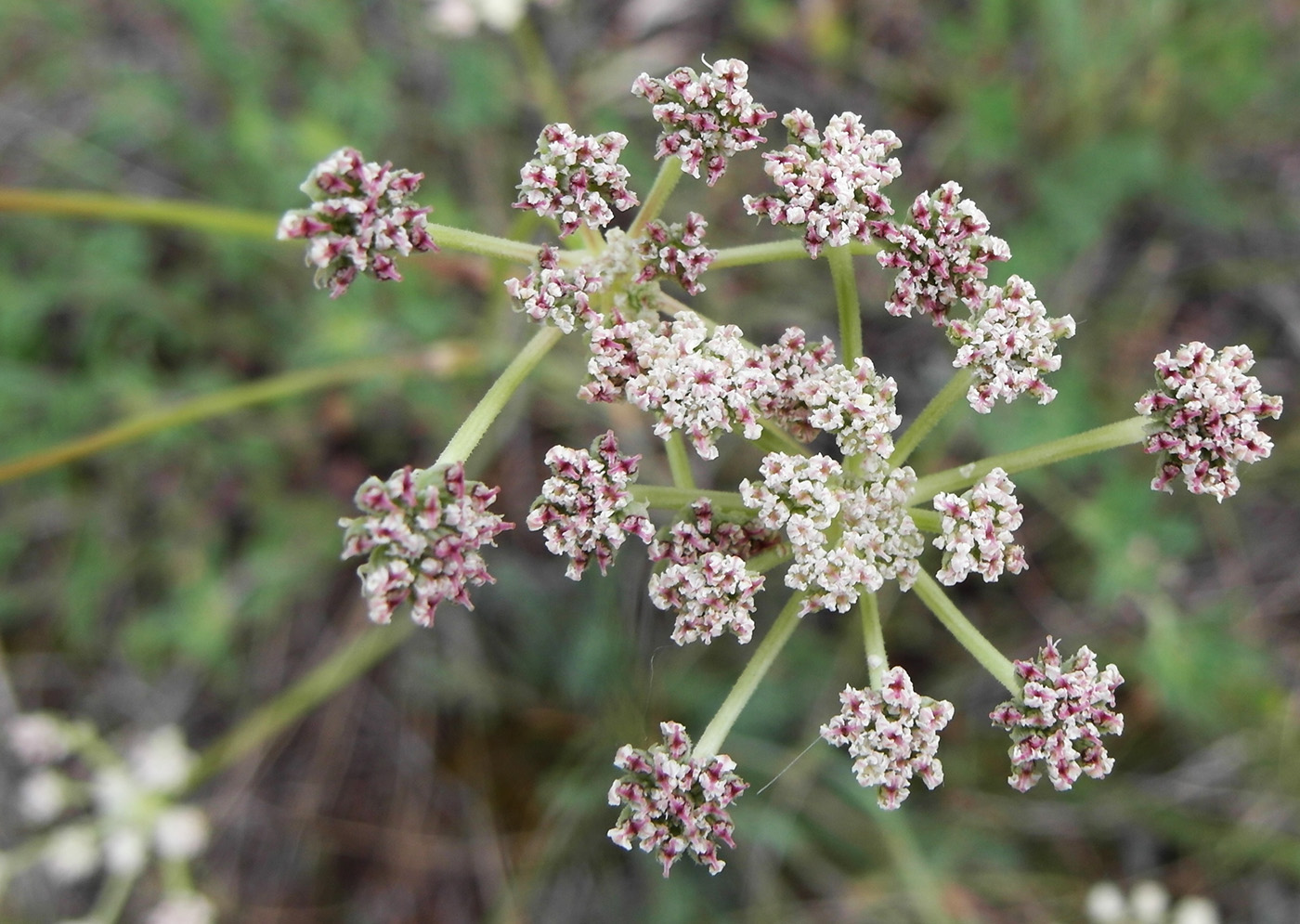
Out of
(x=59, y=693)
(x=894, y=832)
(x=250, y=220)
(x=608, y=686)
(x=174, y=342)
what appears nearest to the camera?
(x=250, y=220)

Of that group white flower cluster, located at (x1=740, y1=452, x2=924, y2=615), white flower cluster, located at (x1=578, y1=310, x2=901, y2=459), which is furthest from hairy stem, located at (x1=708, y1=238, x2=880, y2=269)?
white flower cluster, located at (x1=740, y1=452, x2=924, y2=615)

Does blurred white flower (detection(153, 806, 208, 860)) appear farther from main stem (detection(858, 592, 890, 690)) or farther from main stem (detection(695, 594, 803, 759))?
Result: main stem (detection(858, 592, 890, 690))

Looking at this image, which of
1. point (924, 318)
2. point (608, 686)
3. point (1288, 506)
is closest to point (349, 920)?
point (608, 686)

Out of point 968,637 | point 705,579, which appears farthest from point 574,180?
point 968,637

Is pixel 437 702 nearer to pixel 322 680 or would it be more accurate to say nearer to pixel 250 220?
pixel 322 680

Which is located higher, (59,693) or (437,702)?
(437,702)

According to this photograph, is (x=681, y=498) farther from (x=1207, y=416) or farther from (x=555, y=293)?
(x=1207, y=416)

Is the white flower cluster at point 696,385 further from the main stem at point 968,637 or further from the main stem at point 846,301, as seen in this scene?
the main stem at point 968,637
